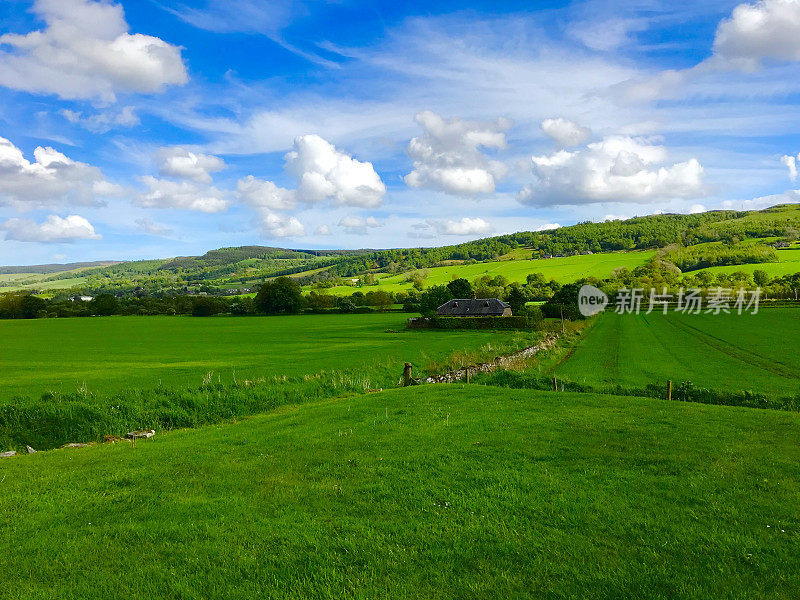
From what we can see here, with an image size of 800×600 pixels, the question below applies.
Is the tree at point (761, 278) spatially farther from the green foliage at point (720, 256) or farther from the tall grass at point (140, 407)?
the tall grass at point (140, 407)

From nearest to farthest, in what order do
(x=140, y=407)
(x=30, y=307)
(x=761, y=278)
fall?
(x=140, y=407), (x=30, y=307), (x=761, y=278)

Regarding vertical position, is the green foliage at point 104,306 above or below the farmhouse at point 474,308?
above

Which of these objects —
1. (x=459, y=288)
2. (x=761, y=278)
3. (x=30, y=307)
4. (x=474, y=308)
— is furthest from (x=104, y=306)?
(x=761, y=278)

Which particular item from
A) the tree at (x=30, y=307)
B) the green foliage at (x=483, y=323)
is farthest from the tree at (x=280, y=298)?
the tree at (x=30, y=307)

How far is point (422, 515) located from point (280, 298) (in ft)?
343

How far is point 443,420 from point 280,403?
11.1 meters

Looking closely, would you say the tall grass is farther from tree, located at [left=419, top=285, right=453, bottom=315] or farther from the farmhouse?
the farmhouse

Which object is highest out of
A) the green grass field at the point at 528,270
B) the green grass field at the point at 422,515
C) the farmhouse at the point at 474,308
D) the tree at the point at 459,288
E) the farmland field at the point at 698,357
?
the green grass field at the point at 528,270

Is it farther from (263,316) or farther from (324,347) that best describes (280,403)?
(263,316)

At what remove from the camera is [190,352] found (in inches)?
1881

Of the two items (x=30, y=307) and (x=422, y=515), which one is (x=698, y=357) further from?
(x=30, y=307)

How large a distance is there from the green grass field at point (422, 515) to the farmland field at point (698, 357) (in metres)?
17.3

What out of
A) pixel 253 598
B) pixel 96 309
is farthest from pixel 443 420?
pixel 96 309

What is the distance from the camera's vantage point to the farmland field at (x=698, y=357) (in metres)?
29.3
